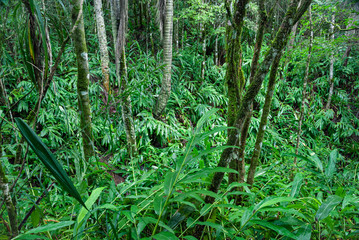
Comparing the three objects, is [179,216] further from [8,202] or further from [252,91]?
[252,91]

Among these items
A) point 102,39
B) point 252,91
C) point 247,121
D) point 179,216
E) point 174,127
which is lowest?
point 174,127

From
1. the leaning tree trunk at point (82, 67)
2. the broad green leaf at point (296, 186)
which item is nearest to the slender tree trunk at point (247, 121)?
the broad green leaf at point (296, 186)

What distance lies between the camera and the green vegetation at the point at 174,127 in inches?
31.2

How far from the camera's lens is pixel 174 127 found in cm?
430

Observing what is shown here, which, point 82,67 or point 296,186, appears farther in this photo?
point 82,67

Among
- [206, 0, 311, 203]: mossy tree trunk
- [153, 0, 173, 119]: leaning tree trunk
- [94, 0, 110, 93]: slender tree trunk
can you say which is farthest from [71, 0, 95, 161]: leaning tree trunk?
[94, 0, 110, 93]: slender tree trunk

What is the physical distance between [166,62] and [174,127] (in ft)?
4.32

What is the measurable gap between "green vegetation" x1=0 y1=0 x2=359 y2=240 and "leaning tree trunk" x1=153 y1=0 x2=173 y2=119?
0.03 m

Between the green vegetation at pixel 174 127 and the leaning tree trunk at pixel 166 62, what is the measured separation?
0.03m

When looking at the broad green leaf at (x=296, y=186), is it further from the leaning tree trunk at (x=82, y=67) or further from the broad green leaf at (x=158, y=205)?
the leaning tree trunk at (x=82, y=67)

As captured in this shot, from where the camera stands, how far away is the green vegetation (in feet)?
2.60

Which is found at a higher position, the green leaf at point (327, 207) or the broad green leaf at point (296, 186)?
the green leaf at point (327, 207)

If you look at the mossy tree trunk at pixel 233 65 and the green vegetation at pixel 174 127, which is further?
the mossy tree trunk at pixel 233 65

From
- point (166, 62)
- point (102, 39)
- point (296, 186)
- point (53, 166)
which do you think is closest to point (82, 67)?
point (53, 166)
